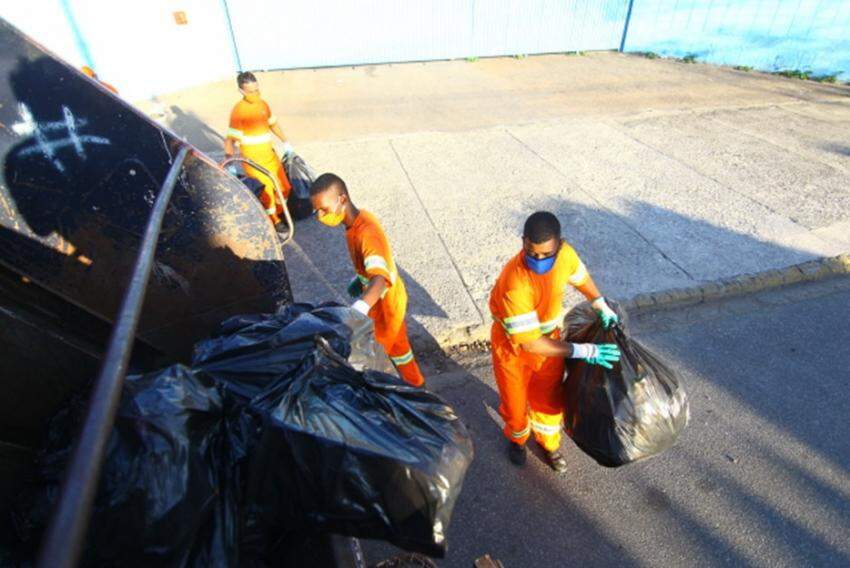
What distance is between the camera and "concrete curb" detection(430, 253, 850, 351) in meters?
3.54

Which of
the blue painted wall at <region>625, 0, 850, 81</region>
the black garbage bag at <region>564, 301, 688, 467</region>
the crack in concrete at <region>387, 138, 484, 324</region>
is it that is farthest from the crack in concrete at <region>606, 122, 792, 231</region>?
the blue painted wall at <region>625, 0, 850, 81</region>

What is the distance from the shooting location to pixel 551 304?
2.33 metres

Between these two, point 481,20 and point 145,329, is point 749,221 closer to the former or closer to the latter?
point 145,329

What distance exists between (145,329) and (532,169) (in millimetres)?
4900

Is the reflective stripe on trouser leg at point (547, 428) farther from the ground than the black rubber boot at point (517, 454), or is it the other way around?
the reflective stripe on trouser leg at point (547, 428)

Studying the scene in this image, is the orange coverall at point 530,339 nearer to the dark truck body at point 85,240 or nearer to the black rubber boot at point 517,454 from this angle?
the black rubber boot at point 517,454

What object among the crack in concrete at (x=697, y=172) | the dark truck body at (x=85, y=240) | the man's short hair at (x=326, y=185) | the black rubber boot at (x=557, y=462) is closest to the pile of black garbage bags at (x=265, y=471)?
the dark truck body at (x=85, y=240)

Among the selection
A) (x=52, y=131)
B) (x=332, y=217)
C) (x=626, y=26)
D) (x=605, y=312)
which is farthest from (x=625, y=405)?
(x=626, y=26)

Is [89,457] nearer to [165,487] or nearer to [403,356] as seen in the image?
[165,487]

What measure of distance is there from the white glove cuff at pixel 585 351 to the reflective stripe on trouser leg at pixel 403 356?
3.61 ft

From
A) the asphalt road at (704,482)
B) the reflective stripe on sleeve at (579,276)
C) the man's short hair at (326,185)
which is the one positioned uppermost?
the man's short hair at (326,185)

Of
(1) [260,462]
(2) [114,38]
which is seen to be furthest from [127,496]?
(2) [114,38]

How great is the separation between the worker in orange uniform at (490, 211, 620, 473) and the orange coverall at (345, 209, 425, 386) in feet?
2.00

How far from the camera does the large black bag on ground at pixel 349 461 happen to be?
1107 mm
